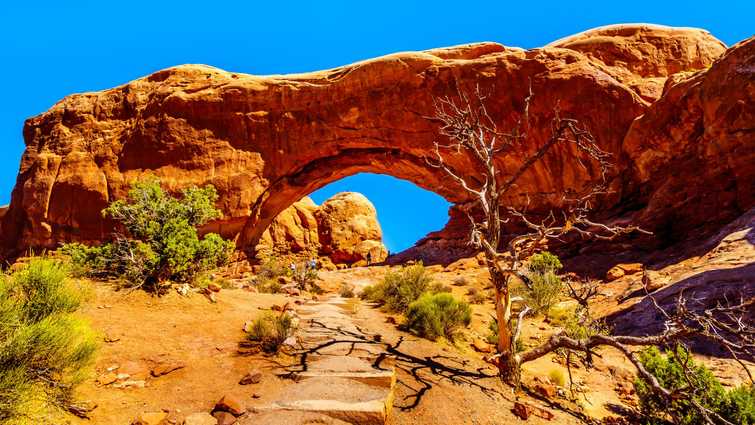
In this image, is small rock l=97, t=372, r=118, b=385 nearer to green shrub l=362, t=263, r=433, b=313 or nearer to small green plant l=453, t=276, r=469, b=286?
green shrub l=362, t=263, r=433, b=313

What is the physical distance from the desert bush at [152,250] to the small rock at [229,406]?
14.7ft

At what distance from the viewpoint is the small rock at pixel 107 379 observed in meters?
4.64

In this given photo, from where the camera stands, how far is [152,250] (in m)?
8.27

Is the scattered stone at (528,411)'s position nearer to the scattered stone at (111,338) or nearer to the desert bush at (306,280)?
the scattered stone at (111,338)

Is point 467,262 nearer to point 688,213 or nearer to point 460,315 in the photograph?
point 688,213

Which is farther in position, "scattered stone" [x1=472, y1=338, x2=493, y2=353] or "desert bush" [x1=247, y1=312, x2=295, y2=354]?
"scattered stone" [x1=472, y1=338, x2=493, y2=353]

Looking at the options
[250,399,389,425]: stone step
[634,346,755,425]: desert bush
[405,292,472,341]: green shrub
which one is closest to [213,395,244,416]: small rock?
[250,399,389,425]: stone step

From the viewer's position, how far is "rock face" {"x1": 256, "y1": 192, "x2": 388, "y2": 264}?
3167 centimetres

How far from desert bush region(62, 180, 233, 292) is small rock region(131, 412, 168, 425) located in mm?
4383

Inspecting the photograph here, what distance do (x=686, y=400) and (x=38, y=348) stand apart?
7.27m

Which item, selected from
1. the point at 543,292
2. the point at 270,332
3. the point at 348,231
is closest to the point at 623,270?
the point at 543,292

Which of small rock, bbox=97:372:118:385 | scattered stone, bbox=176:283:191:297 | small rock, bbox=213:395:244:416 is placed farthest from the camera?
scattered stone, bbox=176:283:191:297

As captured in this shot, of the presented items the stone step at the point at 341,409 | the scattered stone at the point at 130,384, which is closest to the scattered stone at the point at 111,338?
the scattered stone at the point at 130,384

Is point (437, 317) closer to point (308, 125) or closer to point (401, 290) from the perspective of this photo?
point (401, 290)
